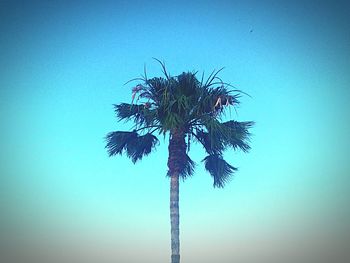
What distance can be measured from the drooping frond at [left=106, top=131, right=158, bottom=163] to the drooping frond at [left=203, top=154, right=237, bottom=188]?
2466 millimetres

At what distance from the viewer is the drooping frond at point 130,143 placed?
18.4 m

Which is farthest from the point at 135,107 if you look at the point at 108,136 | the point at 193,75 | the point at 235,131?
the point at 235,131

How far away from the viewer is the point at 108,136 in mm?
18594

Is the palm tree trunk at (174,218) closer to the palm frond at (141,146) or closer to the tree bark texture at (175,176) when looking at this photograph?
the tree bark texture at (175,176)

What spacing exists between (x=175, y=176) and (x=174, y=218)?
1719mm

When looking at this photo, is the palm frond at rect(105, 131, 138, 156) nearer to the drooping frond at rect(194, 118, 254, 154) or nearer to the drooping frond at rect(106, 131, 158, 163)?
the drooping frond at rect(106, 131, 158, 163)

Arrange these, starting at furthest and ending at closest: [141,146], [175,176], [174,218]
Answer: [141,146]
[175,176]
[174,218]

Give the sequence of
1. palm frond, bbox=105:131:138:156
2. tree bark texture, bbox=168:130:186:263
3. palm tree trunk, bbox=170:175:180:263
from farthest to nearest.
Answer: palm frond, bbox=105:131:138:156, tree bark texture, bbox=168:130:186:263, palm tree trunk, bbox=170:175:180:263

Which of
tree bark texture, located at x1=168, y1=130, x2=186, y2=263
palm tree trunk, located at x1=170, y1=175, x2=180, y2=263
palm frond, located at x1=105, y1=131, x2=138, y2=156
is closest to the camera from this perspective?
palm tree trunk, located at x1=170, y1=175, x2=180, y2=263

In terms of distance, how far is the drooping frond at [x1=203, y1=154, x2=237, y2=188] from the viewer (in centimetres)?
1811

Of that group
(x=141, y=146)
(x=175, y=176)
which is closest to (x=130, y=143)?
(x=141, y=146)

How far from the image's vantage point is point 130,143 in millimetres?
18500

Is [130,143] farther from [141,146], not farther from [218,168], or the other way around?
[218,168]

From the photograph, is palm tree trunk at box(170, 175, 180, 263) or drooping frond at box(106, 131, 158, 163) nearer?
palm tree trunk at box(170, 175, 180, 263)
